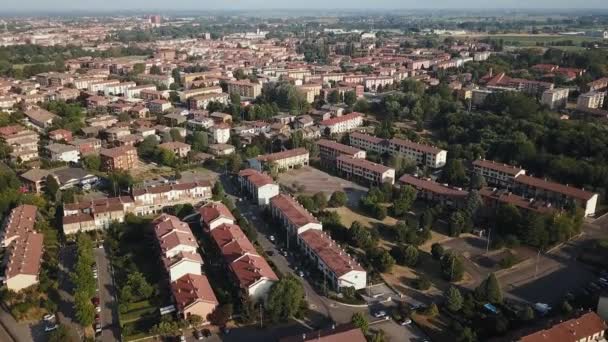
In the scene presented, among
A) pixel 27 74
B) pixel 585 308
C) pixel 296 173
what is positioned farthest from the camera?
pixel 27 74

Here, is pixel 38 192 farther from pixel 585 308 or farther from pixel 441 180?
pixel 585 308

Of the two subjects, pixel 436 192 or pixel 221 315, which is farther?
pixel 436 192

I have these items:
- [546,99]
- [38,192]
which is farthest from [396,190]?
[546,99]

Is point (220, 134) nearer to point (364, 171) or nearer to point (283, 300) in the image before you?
point (364, 171)

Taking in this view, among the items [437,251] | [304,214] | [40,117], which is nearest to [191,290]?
[304,214]

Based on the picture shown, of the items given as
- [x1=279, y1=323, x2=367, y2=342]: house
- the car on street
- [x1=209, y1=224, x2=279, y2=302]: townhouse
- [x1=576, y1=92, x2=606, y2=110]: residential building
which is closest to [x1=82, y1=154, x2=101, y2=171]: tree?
[x1=209, y1=224, x2=279, y2=302]: townhouse

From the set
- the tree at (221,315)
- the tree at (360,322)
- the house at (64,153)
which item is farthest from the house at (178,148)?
the tree at (360,322)
